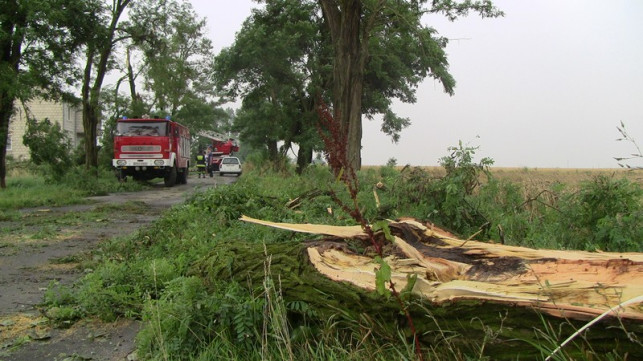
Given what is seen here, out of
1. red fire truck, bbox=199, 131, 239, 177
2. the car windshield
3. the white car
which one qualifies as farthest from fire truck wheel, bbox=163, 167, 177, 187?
red fire truck, bbox=199, 131, 239, 177

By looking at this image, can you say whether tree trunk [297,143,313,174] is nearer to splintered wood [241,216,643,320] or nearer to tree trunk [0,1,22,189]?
tree trunk [0,1,22,189]

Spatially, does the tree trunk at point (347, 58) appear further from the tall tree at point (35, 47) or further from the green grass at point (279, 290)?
the tall tree at point (35, 47)

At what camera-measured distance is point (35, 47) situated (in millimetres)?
19812

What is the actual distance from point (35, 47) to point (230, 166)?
23100mm

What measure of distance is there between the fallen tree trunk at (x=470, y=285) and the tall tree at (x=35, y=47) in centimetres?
1711

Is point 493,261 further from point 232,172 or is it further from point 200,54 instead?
point 200,54

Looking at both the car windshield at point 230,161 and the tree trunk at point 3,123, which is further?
the car windshield at point 230,161

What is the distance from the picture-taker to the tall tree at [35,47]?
59.0 feet

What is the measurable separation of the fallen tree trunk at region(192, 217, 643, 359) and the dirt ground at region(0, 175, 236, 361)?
3.26 ft

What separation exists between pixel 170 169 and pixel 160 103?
69.4 ft

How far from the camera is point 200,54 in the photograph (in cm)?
5175

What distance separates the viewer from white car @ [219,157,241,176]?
42094 millimetres

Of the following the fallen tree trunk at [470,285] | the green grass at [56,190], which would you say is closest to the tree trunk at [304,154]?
the green grass at [56,190]

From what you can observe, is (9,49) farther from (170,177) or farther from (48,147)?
(170,177)
